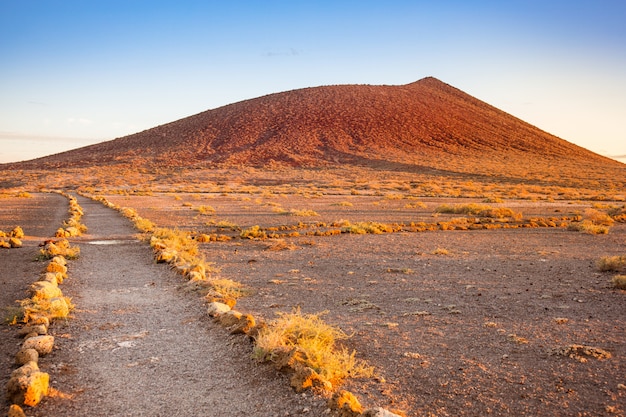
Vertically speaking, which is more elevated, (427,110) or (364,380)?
(427,110)

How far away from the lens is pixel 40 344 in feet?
22.7

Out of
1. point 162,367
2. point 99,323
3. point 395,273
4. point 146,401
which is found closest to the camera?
point 146,401

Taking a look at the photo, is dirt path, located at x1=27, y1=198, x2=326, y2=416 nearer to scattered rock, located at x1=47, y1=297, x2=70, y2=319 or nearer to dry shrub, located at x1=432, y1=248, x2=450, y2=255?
scattered rock, located at x1=47, y1=297, x2=70, y2=319

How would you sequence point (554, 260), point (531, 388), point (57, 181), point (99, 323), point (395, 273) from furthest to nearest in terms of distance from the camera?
point (57, 181) → point (554, 260) → point (395, 273) → point (99, 323) → point (531, 388)

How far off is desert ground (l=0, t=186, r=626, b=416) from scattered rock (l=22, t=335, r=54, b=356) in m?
0.15

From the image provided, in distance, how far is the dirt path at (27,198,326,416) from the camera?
548cm

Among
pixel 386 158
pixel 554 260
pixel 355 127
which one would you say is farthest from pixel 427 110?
pixel 554 260

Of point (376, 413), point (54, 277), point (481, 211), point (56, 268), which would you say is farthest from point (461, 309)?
point (481, 211)

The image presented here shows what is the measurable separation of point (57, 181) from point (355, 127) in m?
60.1

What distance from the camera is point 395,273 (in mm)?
13000

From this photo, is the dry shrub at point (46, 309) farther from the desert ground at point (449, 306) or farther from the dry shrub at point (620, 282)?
the dry shrub at point (620, 282)

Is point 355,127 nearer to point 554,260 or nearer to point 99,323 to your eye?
point 554,260

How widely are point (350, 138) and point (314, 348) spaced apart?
102 m

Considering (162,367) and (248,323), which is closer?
(162,367)
